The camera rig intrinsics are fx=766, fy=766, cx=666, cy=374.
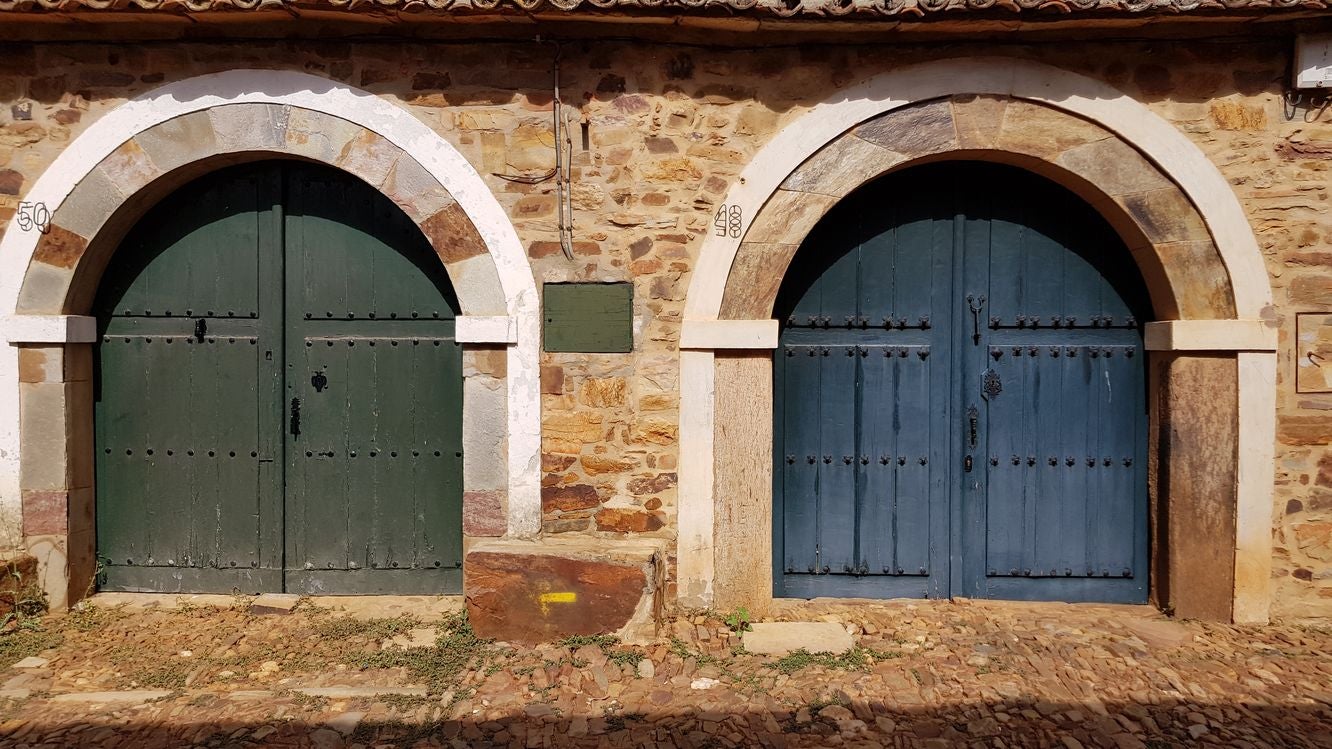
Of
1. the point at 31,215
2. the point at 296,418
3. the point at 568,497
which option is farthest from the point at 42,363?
the point at 568,497

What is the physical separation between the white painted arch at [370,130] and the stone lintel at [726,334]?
0.72 metres

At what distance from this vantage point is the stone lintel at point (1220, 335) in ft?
11.3

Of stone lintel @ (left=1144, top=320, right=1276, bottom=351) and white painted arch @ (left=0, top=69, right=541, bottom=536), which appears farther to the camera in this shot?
white painted arch @ (left=0, top=69, right=541, bottom=536)

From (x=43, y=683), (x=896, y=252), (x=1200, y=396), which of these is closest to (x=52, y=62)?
(x=43, y=683)

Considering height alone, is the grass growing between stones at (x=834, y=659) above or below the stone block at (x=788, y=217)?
below

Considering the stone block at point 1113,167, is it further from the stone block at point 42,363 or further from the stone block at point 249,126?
the stone block at point 42,363

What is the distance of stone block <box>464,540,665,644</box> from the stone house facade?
0.10 m

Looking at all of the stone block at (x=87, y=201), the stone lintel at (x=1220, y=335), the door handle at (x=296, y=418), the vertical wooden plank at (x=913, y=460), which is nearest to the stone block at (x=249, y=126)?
the stone block at (x=87, y=201)

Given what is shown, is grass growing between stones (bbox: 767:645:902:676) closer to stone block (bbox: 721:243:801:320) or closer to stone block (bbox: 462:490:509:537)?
stone block (bbox: 462:490:509:537)

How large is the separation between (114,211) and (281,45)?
3.66 feet

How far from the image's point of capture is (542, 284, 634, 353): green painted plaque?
142 inches

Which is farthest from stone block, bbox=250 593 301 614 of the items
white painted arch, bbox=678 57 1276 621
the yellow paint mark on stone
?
white painted arch, bbox=678 57 1276 621

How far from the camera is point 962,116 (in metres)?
3.54

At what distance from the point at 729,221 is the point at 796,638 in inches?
75.4
